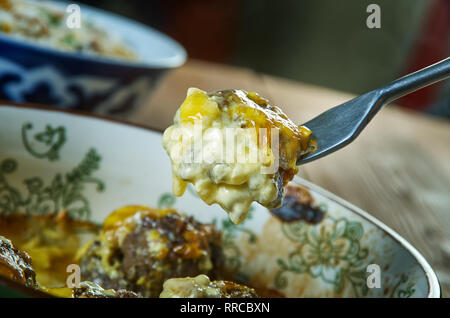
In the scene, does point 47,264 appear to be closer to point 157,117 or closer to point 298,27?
point 157,117

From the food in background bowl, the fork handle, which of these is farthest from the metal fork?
the food in background bowl

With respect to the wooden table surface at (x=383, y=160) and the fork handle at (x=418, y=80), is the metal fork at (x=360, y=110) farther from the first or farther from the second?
the wooden table surface at (x=383, y=160)

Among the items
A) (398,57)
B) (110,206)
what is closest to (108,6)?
(398,57)

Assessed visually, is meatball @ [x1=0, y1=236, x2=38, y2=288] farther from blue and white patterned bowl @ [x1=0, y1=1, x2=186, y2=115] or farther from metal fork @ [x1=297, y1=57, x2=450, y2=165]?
blue and white patterned bowl @ [x1=0, y1=1, x2=186, y2=115]

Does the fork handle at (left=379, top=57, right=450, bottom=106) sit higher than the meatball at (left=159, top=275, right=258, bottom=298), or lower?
higher

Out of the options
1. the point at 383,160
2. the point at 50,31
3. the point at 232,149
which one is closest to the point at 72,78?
the point at 50,31

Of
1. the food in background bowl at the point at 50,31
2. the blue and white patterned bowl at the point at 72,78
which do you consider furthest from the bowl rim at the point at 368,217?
the food in background bowl at the point at 50,31

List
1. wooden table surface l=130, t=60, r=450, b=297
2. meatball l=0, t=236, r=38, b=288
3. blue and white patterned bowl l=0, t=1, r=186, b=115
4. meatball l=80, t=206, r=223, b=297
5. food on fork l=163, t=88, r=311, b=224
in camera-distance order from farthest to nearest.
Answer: wooden table surface l=130, t=60, r=450, b=297, blue and white patterned bowl l=0, t=1, r=186, b=115, meatball l=80, t=206, r=223, b=297, food on fork l=163, t=88, r=311, b=224, meatball l=0, t=236, r=38, b=288
